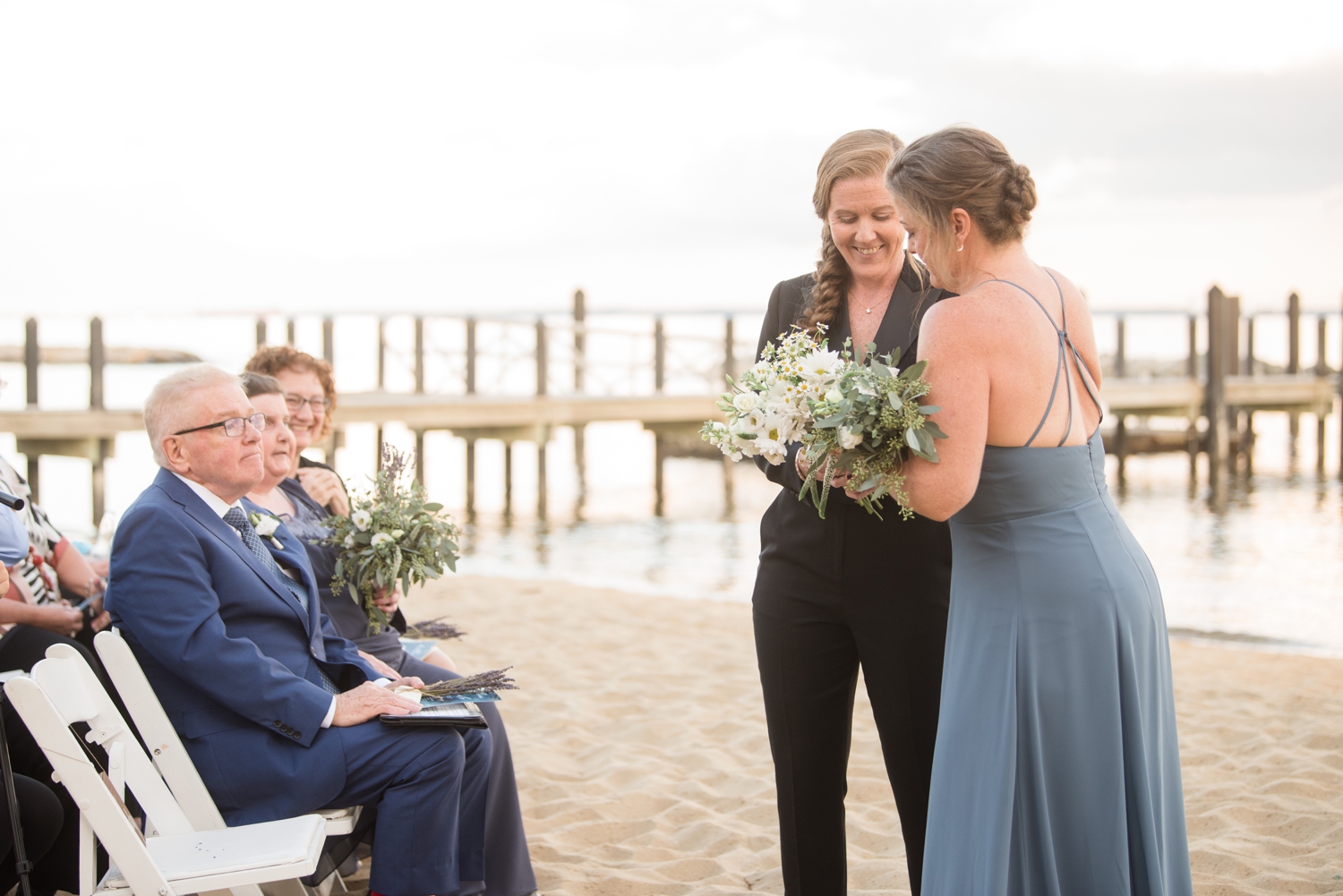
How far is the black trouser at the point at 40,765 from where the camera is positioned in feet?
9.18

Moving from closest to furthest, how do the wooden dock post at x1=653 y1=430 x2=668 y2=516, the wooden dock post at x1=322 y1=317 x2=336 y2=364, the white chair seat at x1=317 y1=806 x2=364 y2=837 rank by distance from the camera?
the white chair seat at x1=317 y1=806 x2=364 y2=837, the wooden dock post at x1=322 y1=317 x2=336 y2=364, the wooden dock post at x1=653 y1=430 x2=668 y2=516

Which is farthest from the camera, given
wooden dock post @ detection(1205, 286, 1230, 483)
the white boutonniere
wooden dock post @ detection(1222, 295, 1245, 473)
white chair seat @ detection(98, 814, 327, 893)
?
wooden dock post @ detection(1222, 295, 1245, 473)

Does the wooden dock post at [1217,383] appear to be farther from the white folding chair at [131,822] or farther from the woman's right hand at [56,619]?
the white folding chair at [131,822]

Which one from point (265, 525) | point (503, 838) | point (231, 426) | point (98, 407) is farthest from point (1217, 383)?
point (231, 426)

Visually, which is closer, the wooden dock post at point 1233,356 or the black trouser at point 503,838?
the black trouser at point 503,838

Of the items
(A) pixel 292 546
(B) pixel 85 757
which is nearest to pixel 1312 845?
(A) pixel 292 546

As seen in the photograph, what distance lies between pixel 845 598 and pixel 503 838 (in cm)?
147

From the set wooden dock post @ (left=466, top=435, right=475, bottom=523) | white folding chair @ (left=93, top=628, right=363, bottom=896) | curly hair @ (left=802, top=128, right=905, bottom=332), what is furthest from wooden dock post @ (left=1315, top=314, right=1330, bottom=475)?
white folding chair @ (left=93, top=628, right=363, bottom=896)

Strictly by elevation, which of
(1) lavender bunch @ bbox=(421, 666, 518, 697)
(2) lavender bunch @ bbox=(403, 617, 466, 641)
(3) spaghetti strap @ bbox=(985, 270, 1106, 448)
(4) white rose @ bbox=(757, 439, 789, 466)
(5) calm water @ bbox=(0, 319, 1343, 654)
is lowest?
(5) calm water @ bbox=(0, 319, 1343, 654)

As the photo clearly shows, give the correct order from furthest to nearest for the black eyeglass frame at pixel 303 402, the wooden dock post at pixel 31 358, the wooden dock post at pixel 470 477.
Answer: the wooden dock post at pixel 470 477 → the wooden dock post at pixel 31 358 → the black eyeglass frame at pixel 303 402

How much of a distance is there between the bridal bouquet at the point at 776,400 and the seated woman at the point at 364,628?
155 centimetres

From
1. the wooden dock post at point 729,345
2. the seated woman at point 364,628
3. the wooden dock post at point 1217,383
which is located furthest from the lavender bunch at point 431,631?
the wooden dock post at point 1217,383

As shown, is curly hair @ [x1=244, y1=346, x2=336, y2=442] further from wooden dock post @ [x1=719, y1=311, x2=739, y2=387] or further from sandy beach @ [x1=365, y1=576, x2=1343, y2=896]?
wooden dock post @ [x1=719, y1=311, x2=739, y2=387]

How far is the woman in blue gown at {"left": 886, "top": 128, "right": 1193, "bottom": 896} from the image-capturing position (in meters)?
2.09
